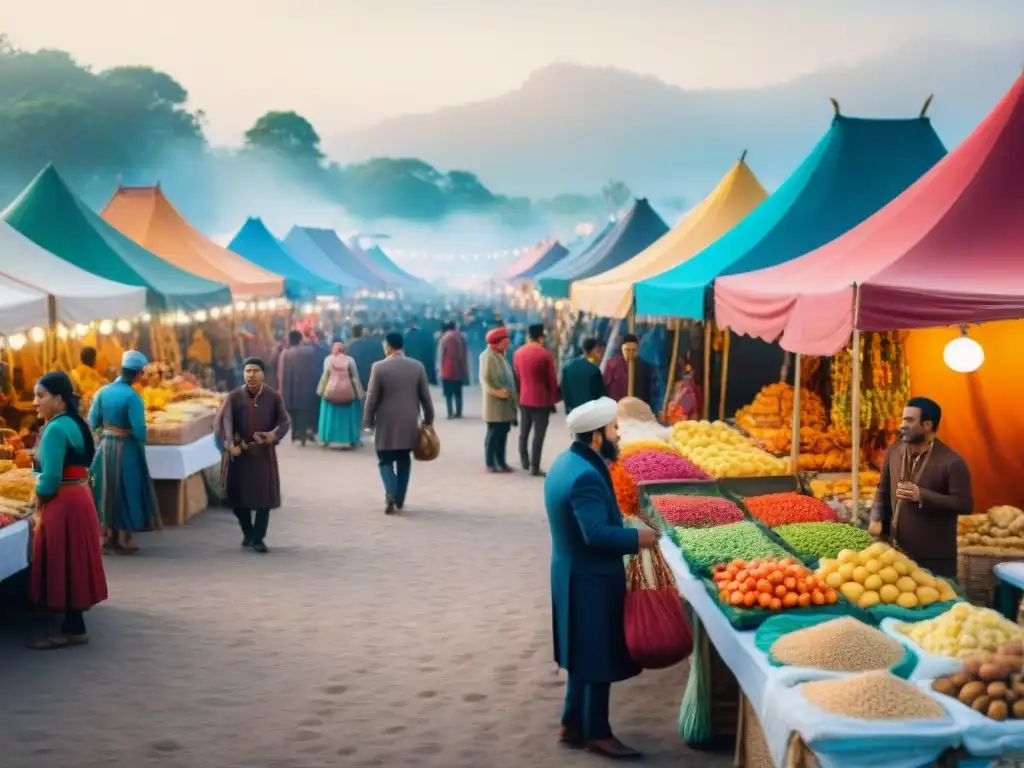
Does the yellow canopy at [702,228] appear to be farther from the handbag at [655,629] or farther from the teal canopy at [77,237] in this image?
the handbag at [655,629]

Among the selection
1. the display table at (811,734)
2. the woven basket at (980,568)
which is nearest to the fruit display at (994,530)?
the woven basket at (980,568)

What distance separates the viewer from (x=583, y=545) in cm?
481

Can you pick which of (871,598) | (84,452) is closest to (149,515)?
(84,452)

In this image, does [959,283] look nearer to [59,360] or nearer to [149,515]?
[149,515]

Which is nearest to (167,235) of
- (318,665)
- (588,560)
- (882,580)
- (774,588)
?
(318,665)

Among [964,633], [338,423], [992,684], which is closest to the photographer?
[992,684]

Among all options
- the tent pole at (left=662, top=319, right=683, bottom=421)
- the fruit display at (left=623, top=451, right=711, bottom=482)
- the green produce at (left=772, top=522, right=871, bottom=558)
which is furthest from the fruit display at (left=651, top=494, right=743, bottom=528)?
the tent pole at (left=662, top=319, right=683, bottom=421)

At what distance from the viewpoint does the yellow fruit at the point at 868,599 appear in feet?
16.2

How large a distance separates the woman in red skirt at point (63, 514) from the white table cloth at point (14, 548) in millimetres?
169

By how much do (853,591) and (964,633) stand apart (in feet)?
2.54

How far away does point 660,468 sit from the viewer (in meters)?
7.83

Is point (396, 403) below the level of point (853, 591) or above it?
above

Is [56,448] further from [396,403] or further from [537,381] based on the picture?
[537,381]

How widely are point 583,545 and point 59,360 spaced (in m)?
8.64
